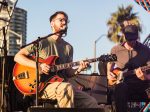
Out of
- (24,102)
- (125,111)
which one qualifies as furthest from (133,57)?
(24,102)

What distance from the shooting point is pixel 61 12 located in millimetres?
7625

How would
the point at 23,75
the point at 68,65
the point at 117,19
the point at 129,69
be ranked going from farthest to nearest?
1. the point at 117,19
2. the point at 129,69
3. the point at 23,75
4. the point at 68,65

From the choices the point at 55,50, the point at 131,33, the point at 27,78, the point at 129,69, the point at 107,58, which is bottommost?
the point at 27,78

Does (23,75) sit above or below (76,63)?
below

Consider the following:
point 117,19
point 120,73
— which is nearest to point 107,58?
point 120,73

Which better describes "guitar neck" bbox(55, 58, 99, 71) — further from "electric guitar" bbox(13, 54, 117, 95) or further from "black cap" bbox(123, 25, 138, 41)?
"black cap" bbox(123, 25, 138, 41)

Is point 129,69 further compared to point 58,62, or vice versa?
point 129,69

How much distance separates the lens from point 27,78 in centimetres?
760

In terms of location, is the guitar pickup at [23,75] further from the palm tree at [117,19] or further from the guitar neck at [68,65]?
the palm tree at [117,19]

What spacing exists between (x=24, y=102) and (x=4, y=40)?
1164mm

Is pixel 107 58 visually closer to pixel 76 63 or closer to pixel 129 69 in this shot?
pixel 76 63

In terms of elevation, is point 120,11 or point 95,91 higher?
point 120,11

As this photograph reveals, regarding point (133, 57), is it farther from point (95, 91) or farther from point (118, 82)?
point (95, 91)

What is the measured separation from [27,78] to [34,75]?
0.15m
